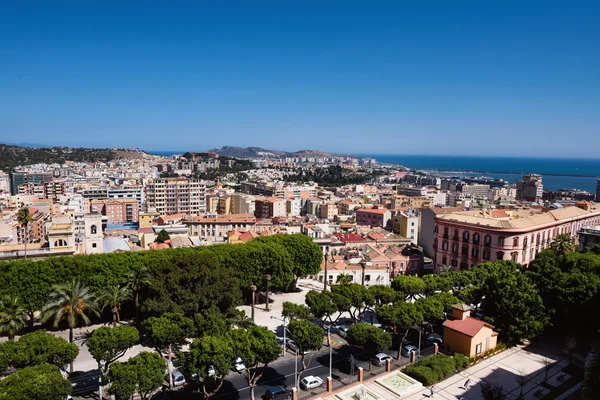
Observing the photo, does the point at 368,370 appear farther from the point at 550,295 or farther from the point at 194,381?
the point at 550,295

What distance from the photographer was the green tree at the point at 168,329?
91.9 ft

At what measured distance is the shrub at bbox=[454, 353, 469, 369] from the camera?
32469 mm

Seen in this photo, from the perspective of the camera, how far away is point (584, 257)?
4384 centimetres

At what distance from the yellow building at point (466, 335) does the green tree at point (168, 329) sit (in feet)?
68.9

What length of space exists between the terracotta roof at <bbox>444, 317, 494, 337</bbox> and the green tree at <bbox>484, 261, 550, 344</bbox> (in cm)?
190

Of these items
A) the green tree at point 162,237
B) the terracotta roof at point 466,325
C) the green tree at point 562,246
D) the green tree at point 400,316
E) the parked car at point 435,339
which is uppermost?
the green tree at point 562,246

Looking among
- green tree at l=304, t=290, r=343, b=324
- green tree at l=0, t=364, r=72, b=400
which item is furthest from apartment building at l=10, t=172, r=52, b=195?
green tree at l=0, t=364, r=72, b=400

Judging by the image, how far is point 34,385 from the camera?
20531 mm

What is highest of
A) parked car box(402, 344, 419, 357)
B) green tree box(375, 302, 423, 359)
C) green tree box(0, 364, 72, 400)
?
green tree box(0, 364, 72, 400)

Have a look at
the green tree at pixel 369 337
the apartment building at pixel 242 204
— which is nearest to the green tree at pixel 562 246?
the green tree at pixel 369 337

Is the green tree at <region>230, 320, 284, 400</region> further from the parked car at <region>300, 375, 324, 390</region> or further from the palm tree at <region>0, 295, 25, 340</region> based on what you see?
the palm tree at <region>0, 295, 25, 340</region>

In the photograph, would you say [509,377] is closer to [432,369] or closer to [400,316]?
[432,369]

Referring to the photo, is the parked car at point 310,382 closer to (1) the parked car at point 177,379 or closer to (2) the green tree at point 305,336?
(2) the green tree at point 305,336

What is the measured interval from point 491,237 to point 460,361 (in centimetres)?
2926
